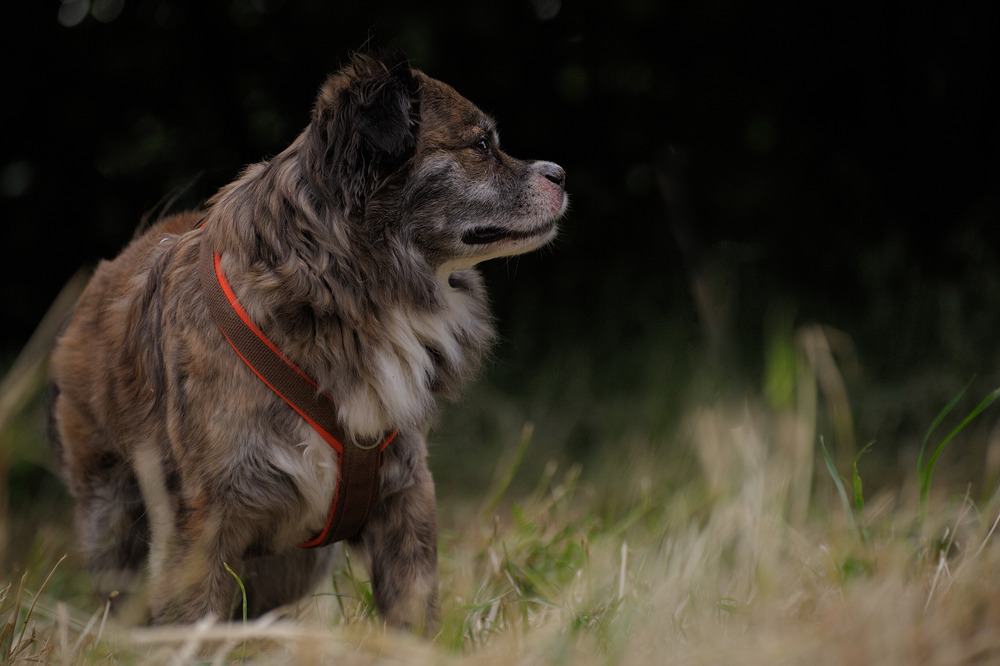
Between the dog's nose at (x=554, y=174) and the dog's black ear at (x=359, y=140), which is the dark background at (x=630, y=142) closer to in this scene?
the dog's nose at (x=554, y=174)

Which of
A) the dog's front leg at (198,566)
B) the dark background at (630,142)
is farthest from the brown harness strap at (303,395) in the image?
the dark background at (630,142)

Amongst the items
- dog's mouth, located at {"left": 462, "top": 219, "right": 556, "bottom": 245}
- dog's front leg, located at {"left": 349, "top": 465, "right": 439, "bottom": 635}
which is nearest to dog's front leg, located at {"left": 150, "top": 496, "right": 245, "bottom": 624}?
dog's front leg, located at {"left": 349, "top": 465, "right": 439, "bottom": 635}

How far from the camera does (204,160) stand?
5.74 m

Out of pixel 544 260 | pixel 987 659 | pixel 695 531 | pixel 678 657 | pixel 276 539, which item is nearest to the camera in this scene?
pixel 987 659

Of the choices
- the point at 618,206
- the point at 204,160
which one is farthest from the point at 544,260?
the point at 204,160

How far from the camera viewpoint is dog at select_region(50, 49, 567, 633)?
7.79 feet

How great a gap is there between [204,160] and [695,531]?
4063 mm

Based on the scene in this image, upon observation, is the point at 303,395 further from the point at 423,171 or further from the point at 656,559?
the point at 656,559

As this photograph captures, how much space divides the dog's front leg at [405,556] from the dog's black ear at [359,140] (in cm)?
81

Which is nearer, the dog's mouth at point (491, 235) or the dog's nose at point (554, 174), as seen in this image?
the dog's mouth at point (491, 235)

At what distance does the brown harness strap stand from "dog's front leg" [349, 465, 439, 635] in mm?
94

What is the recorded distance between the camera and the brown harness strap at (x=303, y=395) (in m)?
2.35

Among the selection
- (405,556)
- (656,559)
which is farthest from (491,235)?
(656,559)

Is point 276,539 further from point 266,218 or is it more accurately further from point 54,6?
point 54,6
